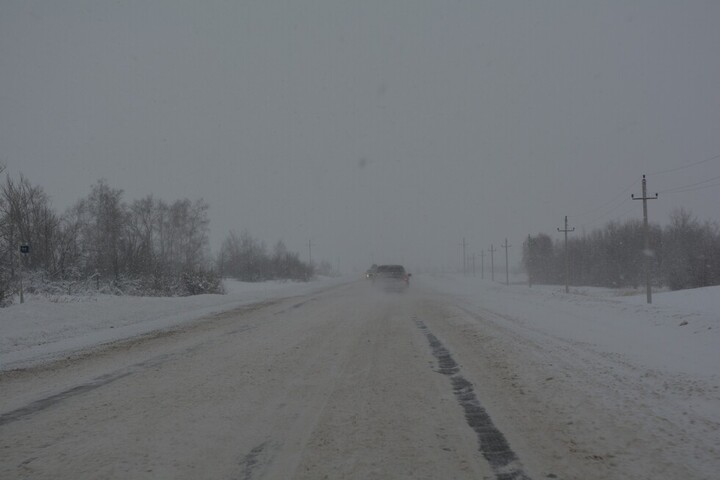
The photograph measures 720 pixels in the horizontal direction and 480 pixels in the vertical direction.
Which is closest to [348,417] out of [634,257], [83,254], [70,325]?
[70,325]

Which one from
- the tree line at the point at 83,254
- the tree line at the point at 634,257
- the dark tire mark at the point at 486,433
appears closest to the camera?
the dark tire mark at the point at 486,433

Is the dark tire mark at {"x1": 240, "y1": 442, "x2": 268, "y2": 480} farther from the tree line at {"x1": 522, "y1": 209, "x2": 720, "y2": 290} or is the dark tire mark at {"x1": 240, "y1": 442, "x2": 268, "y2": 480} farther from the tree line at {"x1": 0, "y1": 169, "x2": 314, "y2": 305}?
the tree line at {"x1": 522, "y1": 209, "x2": 720, "y2": 290}

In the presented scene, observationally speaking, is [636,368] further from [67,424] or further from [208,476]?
[67,424]

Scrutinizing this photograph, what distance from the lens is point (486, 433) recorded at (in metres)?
4.89

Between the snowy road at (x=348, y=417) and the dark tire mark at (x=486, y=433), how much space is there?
0.02m

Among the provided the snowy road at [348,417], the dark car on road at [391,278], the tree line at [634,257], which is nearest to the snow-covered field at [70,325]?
the snowy road at [348,417]

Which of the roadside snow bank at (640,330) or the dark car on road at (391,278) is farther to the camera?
the dark car on road at (391,278)

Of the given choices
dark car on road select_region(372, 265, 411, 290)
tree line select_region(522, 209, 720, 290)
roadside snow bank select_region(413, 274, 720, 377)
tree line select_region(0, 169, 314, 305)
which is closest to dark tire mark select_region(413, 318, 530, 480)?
roadside snow bank select_region(413, 274, 720, 377)

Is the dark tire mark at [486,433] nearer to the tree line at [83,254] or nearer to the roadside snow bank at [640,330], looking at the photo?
the roadside snow bank at [640,330]

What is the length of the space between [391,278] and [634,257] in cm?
6268

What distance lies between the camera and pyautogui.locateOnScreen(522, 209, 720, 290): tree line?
57128 mm

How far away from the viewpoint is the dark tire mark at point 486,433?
159 inches

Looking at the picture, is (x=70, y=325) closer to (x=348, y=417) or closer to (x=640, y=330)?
(x=348, y=417)

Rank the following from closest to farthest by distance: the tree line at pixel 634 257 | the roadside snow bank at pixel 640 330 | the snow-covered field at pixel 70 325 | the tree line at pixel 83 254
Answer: the roadside snow bank at pixel 640 330 < the snow-covered field at pixel 70 325 < the tree line at pixel 83 254 < the tree line at pixel 634 257
